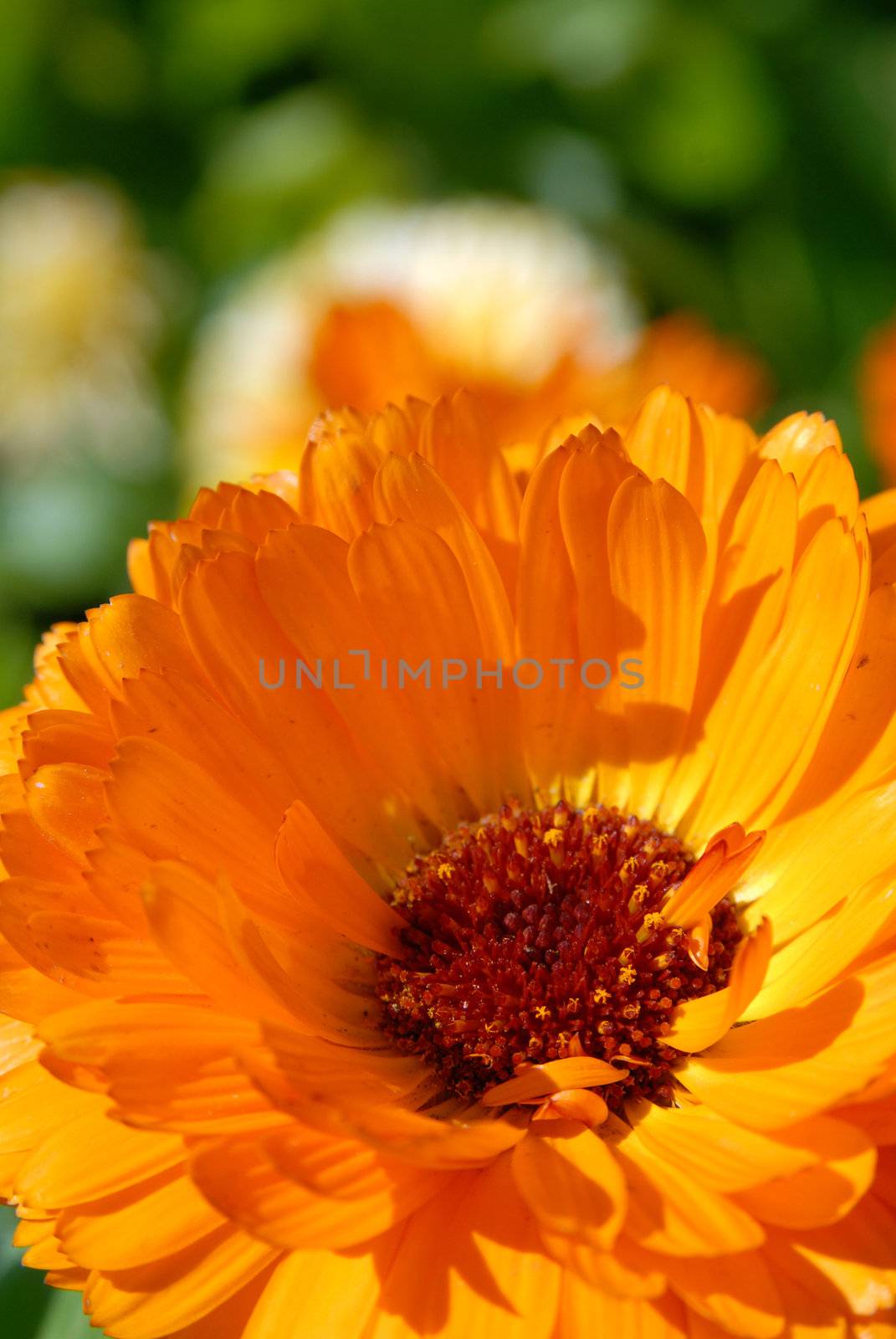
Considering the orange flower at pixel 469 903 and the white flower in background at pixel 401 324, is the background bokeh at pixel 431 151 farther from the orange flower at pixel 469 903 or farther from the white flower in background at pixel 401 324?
the orange flower at pixel 469 903

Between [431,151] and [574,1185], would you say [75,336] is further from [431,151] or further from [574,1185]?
[574,1185]

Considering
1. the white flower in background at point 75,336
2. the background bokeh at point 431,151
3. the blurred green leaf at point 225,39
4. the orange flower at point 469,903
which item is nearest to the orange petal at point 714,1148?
the orange flower at point 469,903

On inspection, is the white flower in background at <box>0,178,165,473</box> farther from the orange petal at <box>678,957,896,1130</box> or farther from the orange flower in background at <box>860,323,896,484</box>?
the orange petal at <box>678,957,896,1130</box>

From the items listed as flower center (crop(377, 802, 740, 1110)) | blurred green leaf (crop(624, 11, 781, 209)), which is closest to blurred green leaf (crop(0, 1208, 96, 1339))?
flower center (crop(377, 802, 740, 1110))

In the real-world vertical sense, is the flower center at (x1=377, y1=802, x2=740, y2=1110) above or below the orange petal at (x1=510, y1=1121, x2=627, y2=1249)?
above

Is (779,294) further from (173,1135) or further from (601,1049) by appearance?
(173,1135)
